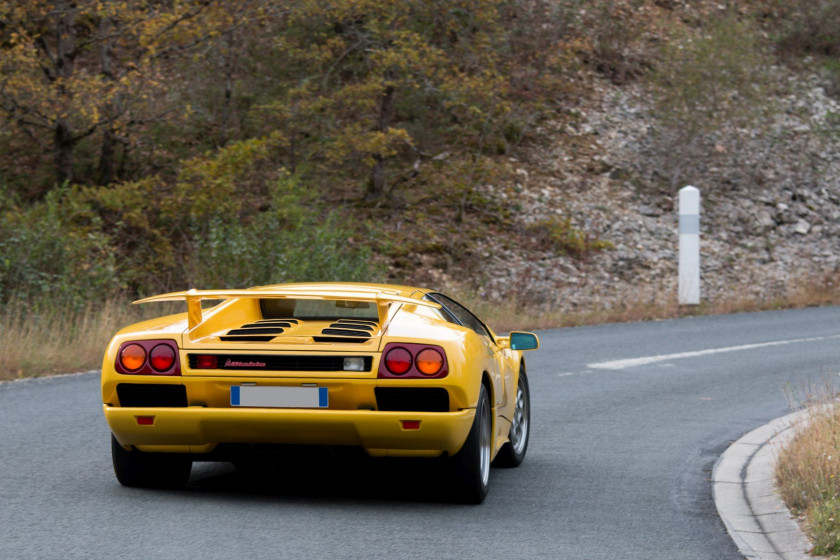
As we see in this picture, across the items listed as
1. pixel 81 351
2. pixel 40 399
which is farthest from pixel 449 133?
pixel 40 399

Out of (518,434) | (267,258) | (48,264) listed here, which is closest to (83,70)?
(48,264)

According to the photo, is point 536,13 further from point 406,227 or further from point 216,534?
point 216,534

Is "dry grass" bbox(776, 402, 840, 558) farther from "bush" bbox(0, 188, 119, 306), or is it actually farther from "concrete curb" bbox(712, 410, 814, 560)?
"bush" bbox(0, 188, 119, 306)

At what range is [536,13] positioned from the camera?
3052 centimetres

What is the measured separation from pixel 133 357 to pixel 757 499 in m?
3.56

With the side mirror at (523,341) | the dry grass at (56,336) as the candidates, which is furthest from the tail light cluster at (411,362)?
the dry grass at (56,336)

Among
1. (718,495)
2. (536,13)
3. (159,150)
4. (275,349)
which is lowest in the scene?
(718,495)

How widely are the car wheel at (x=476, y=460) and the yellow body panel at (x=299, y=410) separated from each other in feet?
0.26

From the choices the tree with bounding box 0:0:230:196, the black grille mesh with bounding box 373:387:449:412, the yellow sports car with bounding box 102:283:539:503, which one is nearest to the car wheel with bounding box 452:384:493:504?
the yellow sports car with bounding box 102:283:539:503

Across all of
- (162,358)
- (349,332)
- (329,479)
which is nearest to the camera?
A: (162,358)

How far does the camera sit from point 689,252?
19.7 meters

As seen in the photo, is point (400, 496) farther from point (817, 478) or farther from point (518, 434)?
point (817, 478)

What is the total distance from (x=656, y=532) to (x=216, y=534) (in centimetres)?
217

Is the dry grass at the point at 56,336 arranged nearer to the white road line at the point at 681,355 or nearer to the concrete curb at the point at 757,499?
the white road line at the point at 681,355
